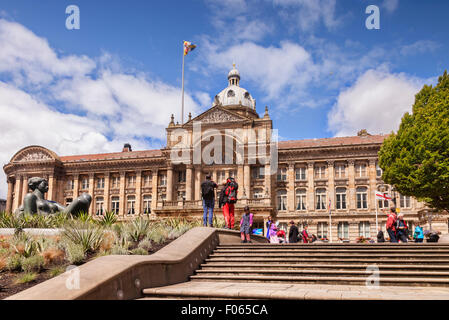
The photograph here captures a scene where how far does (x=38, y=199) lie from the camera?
52.7 feet

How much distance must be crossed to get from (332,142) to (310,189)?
665 centimetres

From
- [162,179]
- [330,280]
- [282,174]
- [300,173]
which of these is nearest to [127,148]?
[162,179]

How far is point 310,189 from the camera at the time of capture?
4847 cm

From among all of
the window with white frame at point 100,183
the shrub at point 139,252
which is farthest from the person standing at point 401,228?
the window with white frame at point 100,183

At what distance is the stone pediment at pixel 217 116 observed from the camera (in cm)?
4847

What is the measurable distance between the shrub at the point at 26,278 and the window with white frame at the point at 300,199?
42846mm

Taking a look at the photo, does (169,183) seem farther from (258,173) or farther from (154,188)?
(258,173)

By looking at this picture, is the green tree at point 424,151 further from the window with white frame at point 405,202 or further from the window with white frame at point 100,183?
the window with white frame at point 100,183

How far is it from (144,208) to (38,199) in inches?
1517

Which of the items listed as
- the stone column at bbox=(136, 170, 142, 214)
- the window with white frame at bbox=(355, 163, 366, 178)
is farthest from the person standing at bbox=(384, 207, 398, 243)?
the stone column at bbox=(136, 170, 142, 214)

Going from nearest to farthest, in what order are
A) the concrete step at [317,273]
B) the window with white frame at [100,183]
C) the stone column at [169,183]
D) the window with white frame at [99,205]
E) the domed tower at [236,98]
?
1. the concrete step at [317,273]
2. the stone column at [169,183]
3. the window with white frame at [99,205]
4. the window with white frame at [100,183]
5. the domed tower at [236,98]
